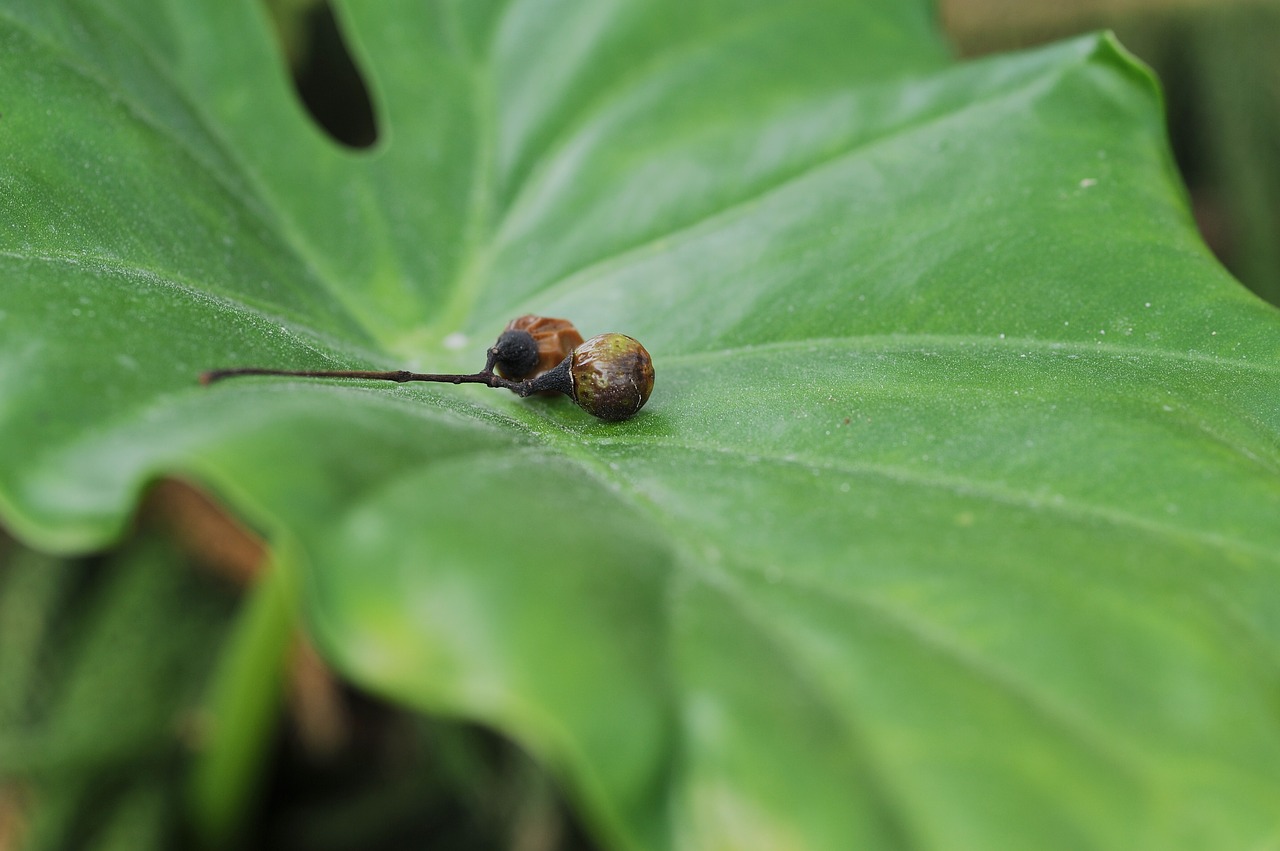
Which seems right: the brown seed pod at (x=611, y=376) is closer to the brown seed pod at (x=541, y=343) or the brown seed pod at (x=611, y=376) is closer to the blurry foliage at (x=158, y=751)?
the brown seed pod at (x=541, y=343)

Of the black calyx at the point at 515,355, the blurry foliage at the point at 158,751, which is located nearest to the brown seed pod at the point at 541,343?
the black calyx at the point at 515,355

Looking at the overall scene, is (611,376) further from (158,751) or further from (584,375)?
(158,751)

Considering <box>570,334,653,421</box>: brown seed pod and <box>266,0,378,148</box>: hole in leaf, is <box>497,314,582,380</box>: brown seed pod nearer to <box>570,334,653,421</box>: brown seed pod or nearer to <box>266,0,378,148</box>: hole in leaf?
<box>570,334,653,421</box>: brown seed pod

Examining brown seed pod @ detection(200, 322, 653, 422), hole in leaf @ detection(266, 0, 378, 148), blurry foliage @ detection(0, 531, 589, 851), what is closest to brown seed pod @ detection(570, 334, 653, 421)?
brown seed pod @ detection(200, 322, 653, 422)

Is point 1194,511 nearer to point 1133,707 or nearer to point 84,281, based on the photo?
point 1133,707

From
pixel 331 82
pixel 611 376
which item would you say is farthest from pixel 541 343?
pixel 331 82
